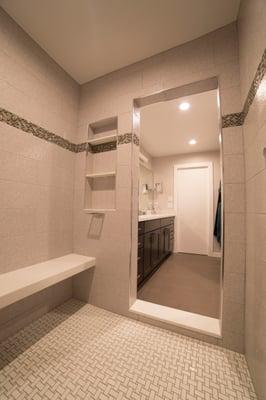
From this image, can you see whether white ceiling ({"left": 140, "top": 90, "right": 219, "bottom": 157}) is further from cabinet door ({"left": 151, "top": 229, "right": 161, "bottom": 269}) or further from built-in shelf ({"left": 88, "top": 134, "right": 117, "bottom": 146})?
cabinet door ({"left": 151, "top": 229, "right": 161, "bottom": 269})

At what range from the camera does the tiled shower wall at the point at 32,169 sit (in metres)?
1.26

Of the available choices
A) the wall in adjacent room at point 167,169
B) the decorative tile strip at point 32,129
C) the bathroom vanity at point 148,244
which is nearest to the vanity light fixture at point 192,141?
the wall in adjacent room at point 167,169

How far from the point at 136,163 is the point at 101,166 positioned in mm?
435

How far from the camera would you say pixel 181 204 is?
3.96 m

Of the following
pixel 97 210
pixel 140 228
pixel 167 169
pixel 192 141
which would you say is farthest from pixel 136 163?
pixel 167 169

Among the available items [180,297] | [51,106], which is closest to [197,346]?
[180,297]

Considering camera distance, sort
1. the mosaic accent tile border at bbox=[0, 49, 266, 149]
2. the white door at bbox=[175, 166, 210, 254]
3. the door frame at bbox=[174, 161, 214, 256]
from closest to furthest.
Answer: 1. the mosaic accent tile border at bbox=[0, 49, 266, 149]
2. the door frame at bbox=[174, 161, 214, 256]
3. the white door at bbox=[175, 166, 210, 254]

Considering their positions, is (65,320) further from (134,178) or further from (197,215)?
(197,215)

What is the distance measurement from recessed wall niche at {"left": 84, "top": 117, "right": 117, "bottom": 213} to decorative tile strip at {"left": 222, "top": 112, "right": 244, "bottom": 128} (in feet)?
3.27

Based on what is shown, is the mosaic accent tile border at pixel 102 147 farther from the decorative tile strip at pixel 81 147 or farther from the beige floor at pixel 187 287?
the beige floor at pixel 187 287

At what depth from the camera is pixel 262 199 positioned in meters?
0.83

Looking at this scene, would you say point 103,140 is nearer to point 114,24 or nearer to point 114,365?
point 114,24

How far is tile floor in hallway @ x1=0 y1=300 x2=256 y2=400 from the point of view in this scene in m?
0.89

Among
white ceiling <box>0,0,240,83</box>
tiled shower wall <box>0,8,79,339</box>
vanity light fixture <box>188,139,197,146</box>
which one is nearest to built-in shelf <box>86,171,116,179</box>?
tiled shower wall <box>0,8,79,339</box>
